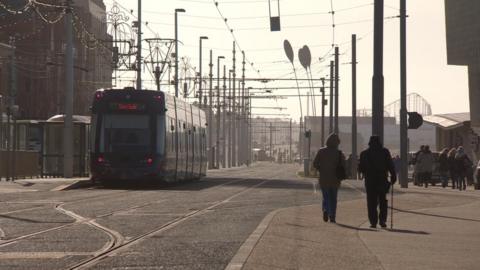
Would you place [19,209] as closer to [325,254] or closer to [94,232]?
[94,232]

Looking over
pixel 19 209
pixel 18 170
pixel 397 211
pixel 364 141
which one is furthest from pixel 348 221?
pixel 364 141

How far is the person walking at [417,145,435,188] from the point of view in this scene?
129 feet

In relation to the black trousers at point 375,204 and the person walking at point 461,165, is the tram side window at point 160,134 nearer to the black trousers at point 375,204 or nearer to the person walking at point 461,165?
the person walking at point 461,165

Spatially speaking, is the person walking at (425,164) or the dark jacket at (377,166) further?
the person walking at (425,164)

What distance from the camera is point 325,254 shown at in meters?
13.0

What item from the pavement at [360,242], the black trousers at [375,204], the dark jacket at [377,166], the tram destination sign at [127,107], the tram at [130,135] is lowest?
the pavement at [360,242]

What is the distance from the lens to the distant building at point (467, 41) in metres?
46.1

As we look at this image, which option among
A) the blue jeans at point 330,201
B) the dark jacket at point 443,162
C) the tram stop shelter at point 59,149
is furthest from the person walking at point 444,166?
the blue jeans at point 330,201

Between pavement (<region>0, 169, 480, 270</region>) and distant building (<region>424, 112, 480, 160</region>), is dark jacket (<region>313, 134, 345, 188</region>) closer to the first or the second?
pavement (<region>0, 169, 480, 270</region>)

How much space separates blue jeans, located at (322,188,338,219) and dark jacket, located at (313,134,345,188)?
0.11 metres

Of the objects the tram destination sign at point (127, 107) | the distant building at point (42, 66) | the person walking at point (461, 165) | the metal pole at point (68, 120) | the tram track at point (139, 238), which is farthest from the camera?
the distant building at point (42, 66)

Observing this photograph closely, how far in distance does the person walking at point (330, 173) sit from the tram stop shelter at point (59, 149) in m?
29.0

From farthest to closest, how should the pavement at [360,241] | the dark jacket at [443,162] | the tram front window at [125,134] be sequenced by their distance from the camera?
the dark jacket at [443,162], the tram front window at [125,134], the pavement at [360,241]

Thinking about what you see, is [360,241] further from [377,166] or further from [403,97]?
[403,97]
